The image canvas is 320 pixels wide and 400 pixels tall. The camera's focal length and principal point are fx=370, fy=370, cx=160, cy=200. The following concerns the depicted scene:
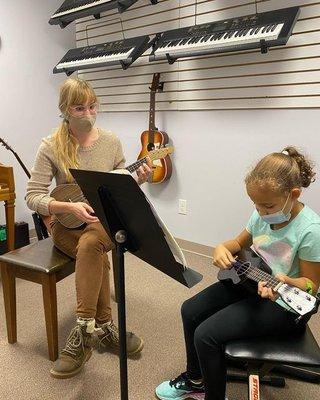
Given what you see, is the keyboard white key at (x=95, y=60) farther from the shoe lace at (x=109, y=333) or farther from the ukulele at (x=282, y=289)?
the ukulele at (x=282, y=289)

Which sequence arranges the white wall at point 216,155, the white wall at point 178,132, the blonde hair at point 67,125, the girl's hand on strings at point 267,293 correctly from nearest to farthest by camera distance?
the girl's hand on strings at point 267,293 < the blonde hair at point 67,125 < the white wall at point 216,155 < the white wall at point 178,132

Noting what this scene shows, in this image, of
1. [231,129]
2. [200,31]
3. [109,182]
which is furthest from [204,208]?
[109,182]

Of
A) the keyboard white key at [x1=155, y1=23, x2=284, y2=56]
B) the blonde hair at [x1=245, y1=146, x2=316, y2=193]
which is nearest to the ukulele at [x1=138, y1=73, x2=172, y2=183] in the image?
the keyboard white key at [x1=155, y1=23, x2=284, y2=56]

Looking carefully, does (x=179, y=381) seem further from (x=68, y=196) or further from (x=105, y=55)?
(x=105, y=55)

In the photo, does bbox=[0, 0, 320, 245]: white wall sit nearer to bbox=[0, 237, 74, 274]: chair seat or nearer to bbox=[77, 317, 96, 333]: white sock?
bbox=[0, 237, 74, 274]: chair seat

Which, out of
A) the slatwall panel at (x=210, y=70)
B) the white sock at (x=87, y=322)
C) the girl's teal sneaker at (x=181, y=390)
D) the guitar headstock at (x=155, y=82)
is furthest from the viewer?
the guitar headstock at (x=155, y=82)

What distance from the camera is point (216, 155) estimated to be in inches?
116

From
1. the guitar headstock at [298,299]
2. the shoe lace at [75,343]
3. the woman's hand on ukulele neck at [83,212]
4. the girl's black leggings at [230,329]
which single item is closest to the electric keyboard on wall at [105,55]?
the woman's hand on ukulele neck at [83,212]

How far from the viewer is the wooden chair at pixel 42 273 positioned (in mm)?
1763

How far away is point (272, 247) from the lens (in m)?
1.35

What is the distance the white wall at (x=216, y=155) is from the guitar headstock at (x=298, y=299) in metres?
1.53

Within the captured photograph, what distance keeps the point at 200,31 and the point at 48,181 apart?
1.57 meters

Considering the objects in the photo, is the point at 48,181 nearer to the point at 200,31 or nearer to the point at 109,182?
the point at 109,182

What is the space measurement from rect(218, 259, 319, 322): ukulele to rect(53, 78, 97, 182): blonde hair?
3.28ft
